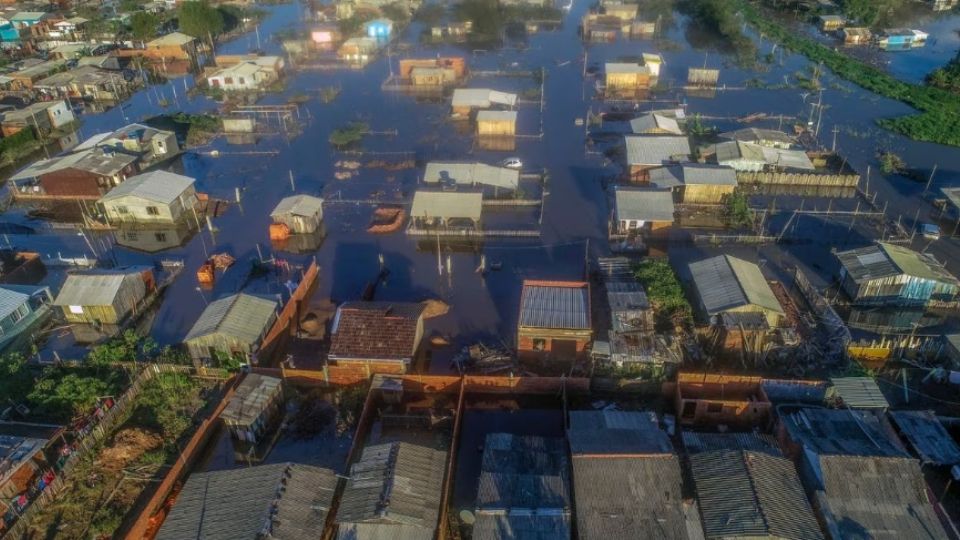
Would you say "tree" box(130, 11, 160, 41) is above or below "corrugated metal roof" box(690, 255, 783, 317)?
above

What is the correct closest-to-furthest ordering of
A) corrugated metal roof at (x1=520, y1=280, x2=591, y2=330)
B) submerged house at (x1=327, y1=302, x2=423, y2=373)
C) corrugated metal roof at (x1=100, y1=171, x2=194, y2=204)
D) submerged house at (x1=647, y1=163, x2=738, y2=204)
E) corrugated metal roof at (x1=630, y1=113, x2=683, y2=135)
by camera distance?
submerged house at (x1=327, y1=302, x2=423, y2=373) → corrugated metal roof at (x1=520, y1=280, x2=591, y2=330) → corrugated metal roof at (x1=100, y1=171, x2=194, y2=204) → submerged house at (x1=647, y1=163, x2=738, y2=204) → corrugated metal roof at (x1=630, y1=113, x2=683, y2=135)

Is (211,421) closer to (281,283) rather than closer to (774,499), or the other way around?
(281,283)

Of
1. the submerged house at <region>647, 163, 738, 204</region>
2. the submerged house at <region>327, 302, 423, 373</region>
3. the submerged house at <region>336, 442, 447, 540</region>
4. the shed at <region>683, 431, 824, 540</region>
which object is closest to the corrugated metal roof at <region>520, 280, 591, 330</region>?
the submerged house at <region>327, 302, 423, 373</region>

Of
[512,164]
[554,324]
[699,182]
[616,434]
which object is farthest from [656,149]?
[616,434]

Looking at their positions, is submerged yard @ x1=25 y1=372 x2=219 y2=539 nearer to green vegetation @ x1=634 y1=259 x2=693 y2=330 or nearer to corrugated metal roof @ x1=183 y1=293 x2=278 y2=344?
corrugated metal roof @ x1=183 y1=293 x2=278 y2=344

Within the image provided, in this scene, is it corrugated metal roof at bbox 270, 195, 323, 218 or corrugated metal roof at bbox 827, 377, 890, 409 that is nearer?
corrugated metal roof at bbox 827, 377, 890, 409

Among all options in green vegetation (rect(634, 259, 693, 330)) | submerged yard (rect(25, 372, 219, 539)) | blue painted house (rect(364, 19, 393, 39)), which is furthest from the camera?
blue painted house (rect(364, 19, 393, 39))

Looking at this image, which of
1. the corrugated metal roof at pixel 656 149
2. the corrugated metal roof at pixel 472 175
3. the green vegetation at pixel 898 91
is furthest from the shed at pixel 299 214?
the green vegetation at pixel 898 91

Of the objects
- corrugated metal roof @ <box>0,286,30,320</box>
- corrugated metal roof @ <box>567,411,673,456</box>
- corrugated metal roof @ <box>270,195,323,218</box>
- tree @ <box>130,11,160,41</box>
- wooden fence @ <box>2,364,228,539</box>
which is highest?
tree @ <box>130,11,160,41</box>
